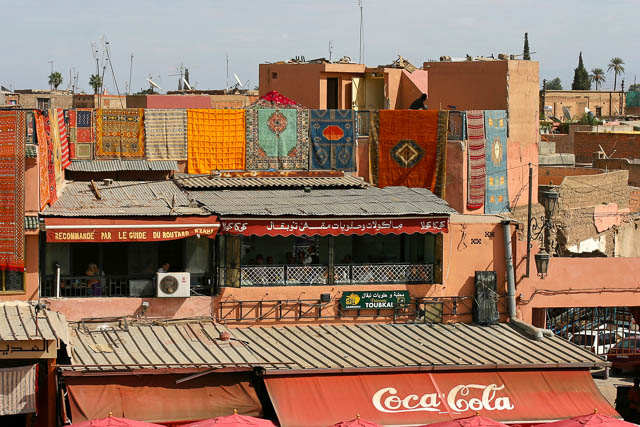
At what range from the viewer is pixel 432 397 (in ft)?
49.7

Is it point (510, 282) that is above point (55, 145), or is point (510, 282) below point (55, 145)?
below

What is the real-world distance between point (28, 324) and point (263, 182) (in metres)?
5.60

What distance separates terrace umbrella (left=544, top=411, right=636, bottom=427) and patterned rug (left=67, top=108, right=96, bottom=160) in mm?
9906

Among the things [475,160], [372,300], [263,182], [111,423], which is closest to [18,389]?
[111,423]

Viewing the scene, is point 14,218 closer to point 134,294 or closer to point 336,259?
point 134,294

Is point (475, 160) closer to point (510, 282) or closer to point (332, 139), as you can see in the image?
point (332, 139)

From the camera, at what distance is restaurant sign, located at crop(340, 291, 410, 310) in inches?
671

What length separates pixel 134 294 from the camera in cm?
1645

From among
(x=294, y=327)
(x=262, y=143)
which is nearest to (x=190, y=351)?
(x=294, y=327)

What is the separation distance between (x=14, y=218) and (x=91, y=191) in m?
2.51

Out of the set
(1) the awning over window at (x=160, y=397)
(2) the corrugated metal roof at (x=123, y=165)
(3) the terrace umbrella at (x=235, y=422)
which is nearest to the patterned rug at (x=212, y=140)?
(2) the corrugated metal roof at (x=123, y=165)

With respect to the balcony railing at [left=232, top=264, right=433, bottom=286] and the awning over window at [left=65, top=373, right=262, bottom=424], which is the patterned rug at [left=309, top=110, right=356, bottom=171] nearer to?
the balcony railing at [left=232, top=264, right=433, bottom=286]

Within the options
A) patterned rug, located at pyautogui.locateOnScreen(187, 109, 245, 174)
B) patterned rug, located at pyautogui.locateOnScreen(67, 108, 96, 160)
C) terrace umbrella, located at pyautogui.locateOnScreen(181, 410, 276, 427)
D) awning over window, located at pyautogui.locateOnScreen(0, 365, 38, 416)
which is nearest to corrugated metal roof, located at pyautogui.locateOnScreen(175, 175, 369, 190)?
patterned rug, located at pyautogui.locateOnScreen(187, 109, 245, 174)

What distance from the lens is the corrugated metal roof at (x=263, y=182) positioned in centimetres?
1864
